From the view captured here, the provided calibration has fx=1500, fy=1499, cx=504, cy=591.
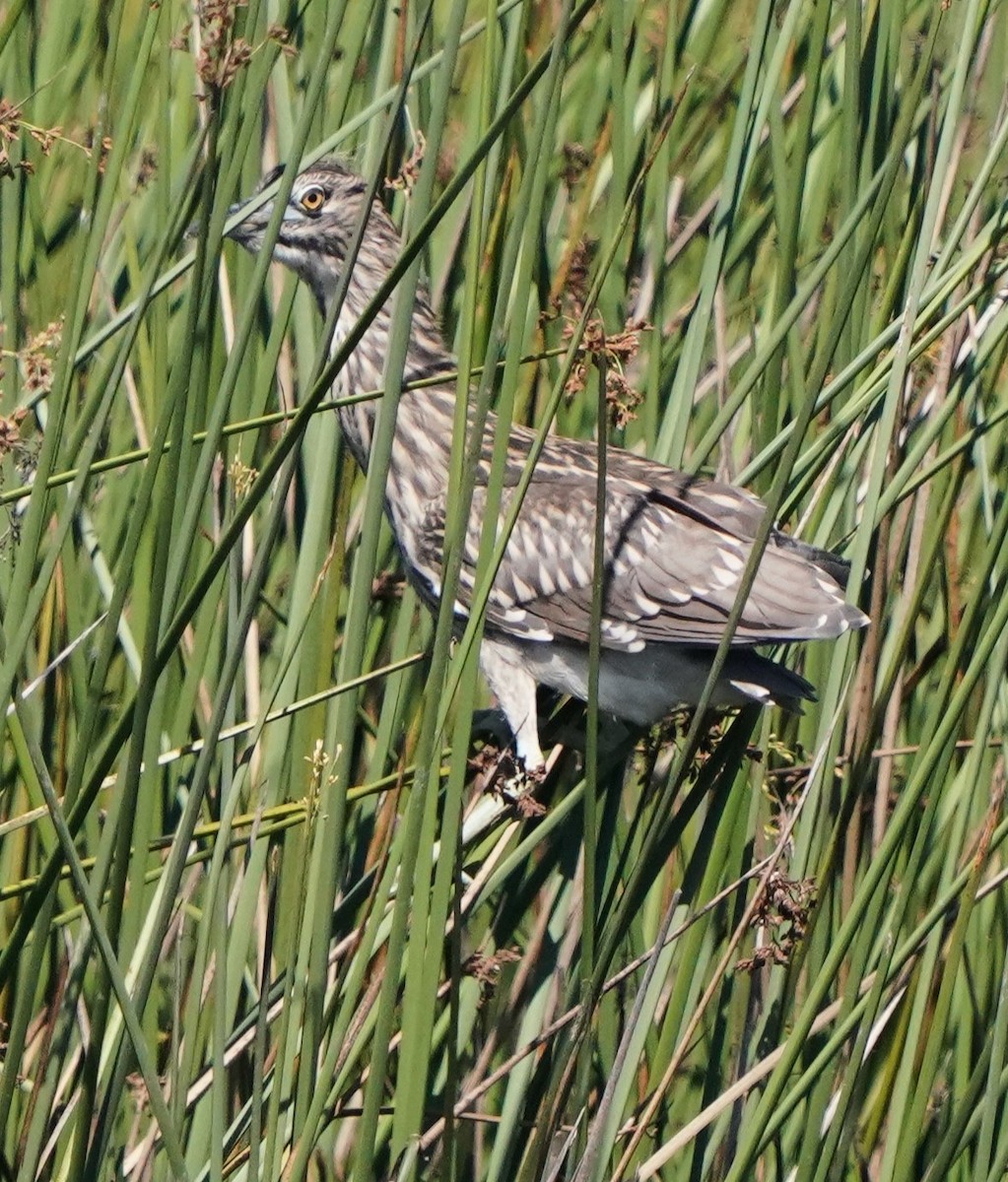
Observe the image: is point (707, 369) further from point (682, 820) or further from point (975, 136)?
point (682, 820)

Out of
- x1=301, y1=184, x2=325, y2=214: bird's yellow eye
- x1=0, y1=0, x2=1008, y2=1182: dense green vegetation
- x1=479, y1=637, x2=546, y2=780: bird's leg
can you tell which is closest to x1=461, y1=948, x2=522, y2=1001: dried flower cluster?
x1=0, y1=0, x2=1008, y2=1182: dense green vegetation

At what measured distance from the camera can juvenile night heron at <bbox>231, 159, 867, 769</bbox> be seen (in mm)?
2766

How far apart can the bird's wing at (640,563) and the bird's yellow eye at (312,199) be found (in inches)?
29.8

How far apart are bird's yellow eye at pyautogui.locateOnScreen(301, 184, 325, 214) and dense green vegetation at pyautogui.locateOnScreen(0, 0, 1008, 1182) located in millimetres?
285

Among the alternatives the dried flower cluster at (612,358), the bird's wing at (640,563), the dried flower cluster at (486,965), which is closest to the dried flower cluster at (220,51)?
the dried flower cluster at (612,358)

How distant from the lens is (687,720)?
110 inches

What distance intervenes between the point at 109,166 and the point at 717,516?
1516 millimetres

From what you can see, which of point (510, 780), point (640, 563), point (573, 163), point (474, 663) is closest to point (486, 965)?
point (510, 780)

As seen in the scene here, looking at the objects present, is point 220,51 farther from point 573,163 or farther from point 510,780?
point 573,163

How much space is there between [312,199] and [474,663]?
2.00m

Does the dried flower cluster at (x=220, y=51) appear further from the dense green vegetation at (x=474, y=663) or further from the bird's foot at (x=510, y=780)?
the bird's foot at (x=510, y=780)

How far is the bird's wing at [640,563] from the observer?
2.70m

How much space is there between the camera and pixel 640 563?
313 cm

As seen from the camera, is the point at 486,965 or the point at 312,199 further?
the point at 312,199
